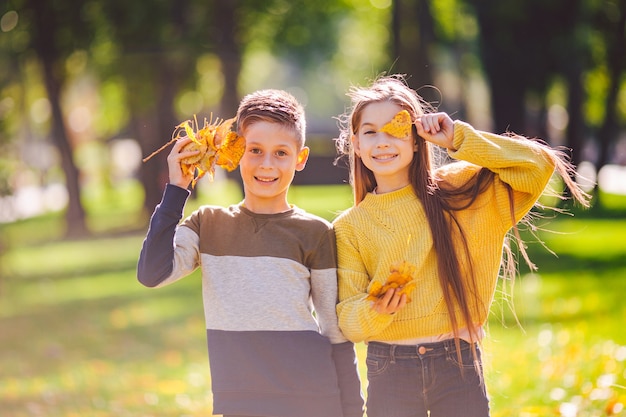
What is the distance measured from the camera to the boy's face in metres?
3.64

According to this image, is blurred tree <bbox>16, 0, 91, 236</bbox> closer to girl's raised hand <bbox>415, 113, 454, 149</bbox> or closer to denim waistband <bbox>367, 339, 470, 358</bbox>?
girl's raised hand <bbox>415, 113, 454, 149</bbox>

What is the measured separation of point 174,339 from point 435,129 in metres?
6.65

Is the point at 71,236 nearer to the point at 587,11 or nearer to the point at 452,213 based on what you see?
the point at 587,11

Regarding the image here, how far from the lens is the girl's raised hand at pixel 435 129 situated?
12.2 ft

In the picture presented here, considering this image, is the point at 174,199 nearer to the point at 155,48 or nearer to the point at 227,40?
the point at 155,48

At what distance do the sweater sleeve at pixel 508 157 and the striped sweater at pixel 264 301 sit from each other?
640mm

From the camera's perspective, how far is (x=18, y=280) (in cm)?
1549

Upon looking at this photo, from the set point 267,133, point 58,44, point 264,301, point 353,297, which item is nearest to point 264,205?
point 267,133

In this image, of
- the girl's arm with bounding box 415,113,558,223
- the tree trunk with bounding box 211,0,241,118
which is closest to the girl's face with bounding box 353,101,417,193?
the girl's arm with bounding box 415,113,558,223

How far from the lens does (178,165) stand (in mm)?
3549

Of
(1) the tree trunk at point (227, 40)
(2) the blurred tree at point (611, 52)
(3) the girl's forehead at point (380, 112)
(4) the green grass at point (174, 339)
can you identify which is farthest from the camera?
(2) the blurred tree at point (611, 52)

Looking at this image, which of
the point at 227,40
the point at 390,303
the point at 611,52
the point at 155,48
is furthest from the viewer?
the point at 611,52

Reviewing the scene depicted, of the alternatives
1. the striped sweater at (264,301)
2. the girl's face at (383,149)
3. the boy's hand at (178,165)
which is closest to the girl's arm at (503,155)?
the girl's face at (383,149)

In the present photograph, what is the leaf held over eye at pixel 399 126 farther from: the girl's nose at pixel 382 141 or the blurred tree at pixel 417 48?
the blurred tree at pixel 417 48
